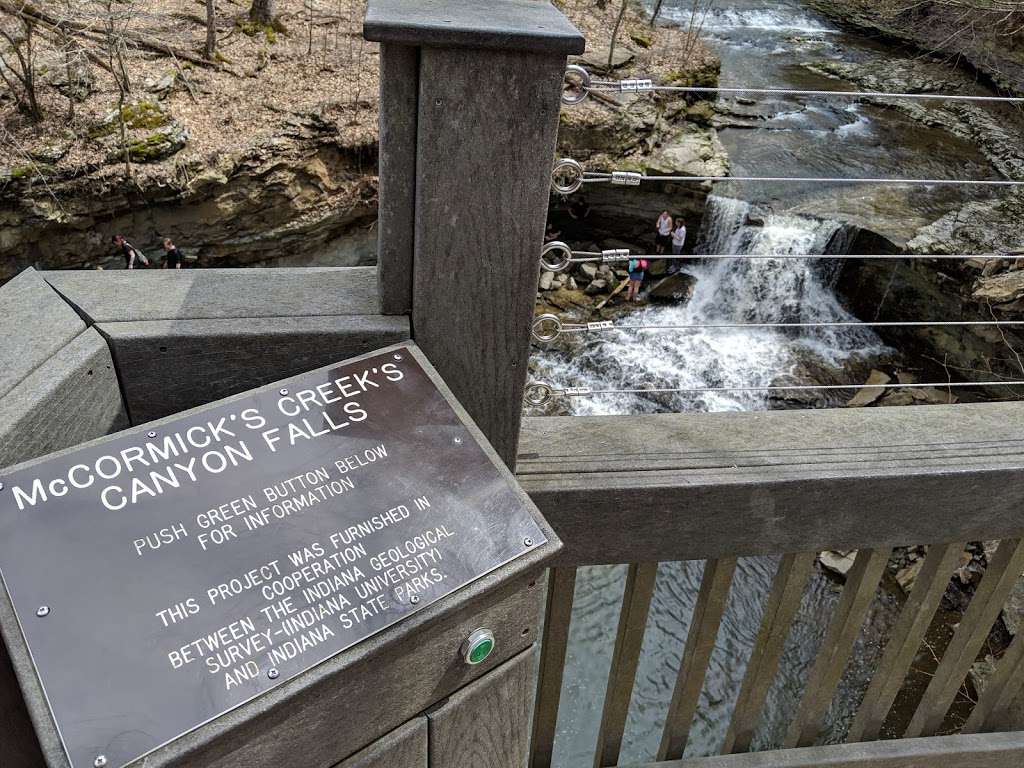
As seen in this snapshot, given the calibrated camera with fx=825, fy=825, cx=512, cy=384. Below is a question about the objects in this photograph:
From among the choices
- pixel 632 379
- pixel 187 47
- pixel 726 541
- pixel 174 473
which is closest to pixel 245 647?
pixel 174 473

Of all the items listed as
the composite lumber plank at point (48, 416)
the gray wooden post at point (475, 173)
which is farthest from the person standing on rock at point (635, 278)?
the composite lumber plank at point (48, 416)

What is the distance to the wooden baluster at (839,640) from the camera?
7.20ft

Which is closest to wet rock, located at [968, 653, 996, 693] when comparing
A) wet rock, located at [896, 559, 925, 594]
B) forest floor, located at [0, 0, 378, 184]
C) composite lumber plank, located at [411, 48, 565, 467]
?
wet rock, located at [896, 559, 925, 594]

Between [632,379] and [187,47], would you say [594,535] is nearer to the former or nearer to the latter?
[632,379]

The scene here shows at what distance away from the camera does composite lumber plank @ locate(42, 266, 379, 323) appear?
1.61m

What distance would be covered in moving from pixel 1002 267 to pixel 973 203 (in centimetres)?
241

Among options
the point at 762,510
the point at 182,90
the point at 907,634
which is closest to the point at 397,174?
the point at 762,510

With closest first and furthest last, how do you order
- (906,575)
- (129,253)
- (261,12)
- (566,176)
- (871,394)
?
(566,176), (906,575), (871,394), (129,253), (261,12)

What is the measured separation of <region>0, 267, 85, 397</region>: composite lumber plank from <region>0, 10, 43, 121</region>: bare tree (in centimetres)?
1070

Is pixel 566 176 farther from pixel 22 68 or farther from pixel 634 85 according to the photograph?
pixel 22 68

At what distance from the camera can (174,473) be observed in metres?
1.29

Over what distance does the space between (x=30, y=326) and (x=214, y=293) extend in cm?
33

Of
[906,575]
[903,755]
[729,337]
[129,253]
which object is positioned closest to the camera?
[903,755]

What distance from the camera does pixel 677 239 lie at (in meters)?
12.3
